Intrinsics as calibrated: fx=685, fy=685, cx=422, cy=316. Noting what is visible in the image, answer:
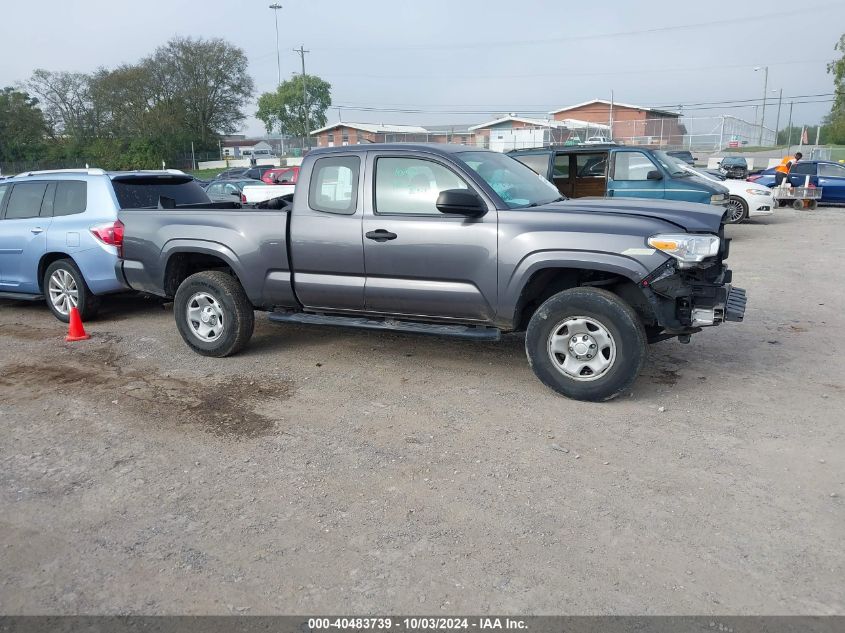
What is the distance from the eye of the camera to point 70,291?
7.95m

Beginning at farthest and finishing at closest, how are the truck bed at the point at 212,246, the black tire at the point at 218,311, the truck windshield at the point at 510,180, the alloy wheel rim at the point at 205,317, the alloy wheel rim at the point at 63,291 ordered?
the alloy wheel rim at the point at 63,291, the alloy wheel rim at the point at 205,317, the black tire at the point at 218,311, the truck bed at the point at 212,246, the truck windshield at the point at 510,180

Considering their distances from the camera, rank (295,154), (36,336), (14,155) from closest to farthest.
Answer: (36,336) → (295,154) → (14,155)

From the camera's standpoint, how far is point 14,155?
67.3m

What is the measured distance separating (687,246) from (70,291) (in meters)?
6.75

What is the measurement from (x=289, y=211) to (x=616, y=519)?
12.4 ft

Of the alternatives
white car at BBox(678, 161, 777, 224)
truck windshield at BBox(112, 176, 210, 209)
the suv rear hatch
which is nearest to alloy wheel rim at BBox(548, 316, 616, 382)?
the suv rear hatch

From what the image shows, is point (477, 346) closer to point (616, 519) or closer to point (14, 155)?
point (616, 519)

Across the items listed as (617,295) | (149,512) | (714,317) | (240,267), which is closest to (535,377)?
(617,295)

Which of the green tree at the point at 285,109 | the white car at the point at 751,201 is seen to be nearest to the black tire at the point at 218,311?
the white car at the point at 751,201

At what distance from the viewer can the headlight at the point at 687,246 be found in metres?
4.70

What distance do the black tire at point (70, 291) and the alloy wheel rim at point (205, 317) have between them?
214 cm

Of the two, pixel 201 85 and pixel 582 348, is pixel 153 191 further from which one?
pixel 201 85

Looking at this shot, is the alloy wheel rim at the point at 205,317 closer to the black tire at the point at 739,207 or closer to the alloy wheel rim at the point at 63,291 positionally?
the alloy wheel rim at the point at 63,291

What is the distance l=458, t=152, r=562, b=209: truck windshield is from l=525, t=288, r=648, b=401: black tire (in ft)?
3.00
